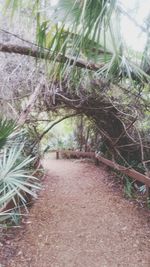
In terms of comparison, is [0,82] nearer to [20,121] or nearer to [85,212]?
[20,121]

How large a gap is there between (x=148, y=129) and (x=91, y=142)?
14.8ft

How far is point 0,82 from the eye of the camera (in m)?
5.18

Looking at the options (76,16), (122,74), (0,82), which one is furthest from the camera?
(0,82)

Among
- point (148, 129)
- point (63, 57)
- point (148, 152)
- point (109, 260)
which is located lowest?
point (109, 260)

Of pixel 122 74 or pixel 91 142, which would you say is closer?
pixel 122 74

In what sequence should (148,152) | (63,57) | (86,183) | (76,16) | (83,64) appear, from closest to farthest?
(76,16) → (63,57) → (83,64) → (148,152) → (86,183)

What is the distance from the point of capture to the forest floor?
308 centimetres

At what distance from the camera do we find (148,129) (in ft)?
18.7

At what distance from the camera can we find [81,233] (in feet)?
12.2

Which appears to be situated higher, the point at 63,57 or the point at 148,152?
the point at 63,57

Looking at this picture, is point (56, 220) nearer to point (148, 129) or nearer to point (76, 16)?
point (148, 129)

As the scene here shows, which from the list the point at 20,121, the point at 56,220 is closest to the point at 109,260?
the point at 56,220

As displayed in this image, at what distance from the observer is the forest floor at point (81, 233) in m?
3.08

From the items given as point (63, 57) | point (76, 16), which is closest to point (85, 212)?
point (63, 57)
